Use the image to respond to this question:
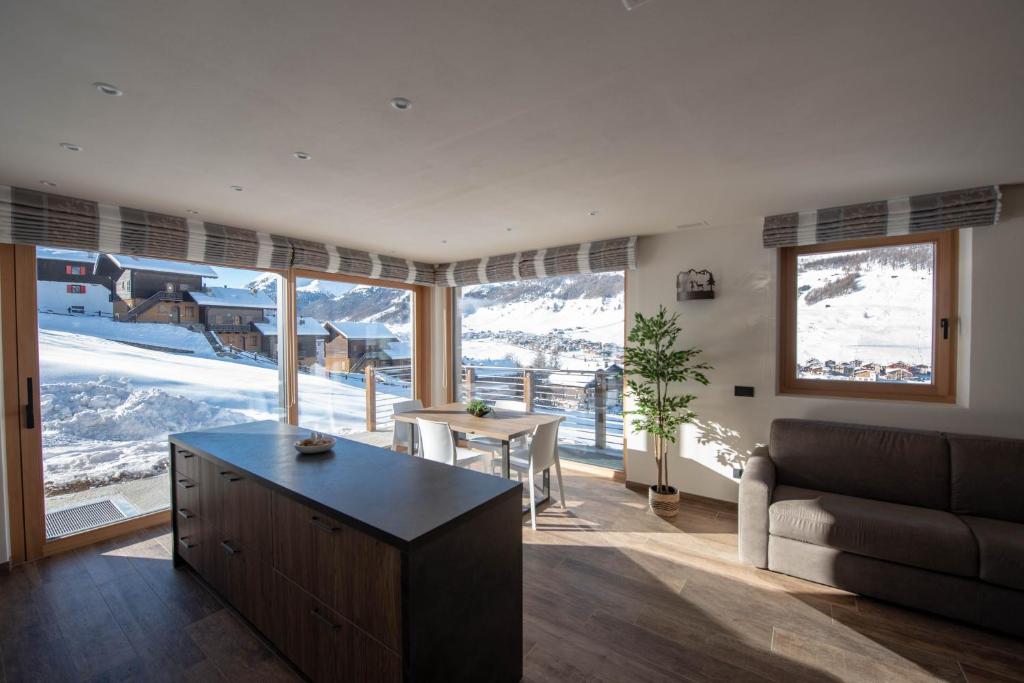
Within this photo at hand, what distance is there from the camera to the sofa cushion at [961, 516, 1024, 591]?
6.31ft

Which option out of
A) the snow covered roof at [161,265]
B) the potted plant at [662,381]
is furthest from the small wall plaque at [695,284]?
the snow covered roof at [161,265]

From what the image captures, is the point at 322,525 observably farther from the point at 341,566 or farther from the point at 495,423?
the point at 495,423

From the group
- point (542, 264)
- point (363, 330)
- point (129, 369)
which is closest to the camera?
point (129, 369)

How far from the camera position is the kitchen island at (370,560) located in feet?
4.25

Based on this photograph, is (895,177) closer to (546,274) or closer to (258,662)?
(546,274)

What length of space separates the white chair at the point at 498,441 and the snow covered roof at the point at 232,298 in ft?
7.73

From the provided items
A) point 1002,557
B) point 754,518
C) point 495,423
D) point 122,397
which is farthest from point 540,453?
point 122,397

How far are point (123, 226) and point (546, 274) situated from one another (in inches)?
132

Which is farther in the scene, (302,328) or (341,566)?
(302,328)

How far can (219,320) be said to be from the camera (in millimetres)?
3619

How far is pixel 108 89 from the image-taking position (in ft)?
4.90

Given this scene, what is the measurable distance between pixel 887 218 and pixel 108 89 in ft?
→ 13.4

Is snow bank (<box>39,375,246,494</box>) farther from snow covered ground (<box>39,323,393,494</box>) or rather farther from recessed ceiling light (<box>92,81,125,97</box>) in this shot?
recessed ceiling light (<box>92,81,125,97</box>)

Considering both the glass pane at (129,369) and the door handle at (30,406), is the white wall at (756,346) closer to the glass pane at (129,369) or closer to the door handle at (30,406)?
the glass pane at (129,369)
